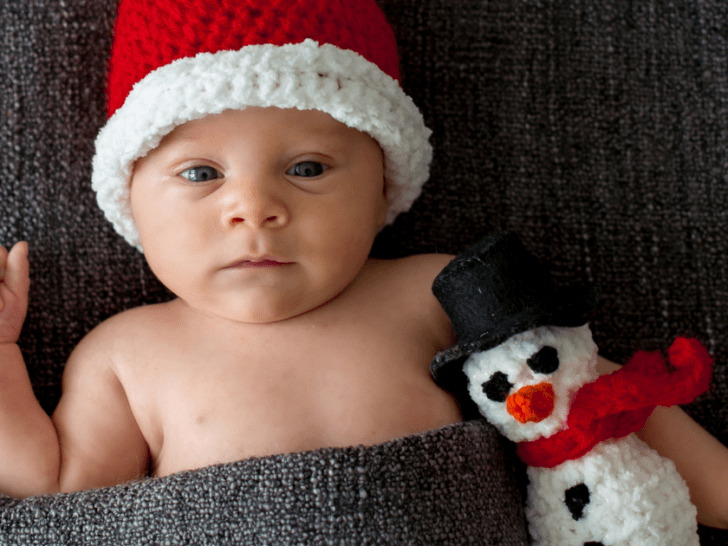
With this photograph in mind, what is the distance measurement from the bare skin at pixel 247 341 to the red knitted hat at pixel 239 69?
4 cm

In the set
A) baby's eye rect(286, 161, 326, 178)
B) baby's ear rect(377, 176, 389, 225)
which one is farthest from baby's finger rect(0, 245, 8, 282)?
baby's ear rect(377, 176, 389, 225)

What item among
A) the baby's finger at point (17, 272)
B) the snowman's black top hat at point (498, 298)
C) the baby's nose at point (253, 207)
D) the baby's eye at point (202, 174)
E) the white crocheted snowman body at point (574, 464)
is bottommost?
the white crocheted snowman body at point (574, 464)

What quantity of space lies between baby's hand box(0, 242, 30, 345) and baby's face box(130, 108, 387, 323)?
0.23 m

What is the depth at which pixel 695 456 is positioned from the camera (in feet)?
3.19

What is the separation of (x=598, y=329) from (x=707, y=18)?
63cm

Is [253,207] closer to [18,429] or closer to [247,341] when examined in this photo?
[247,341]

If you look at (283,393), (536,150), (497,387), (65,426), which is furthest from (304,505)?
(536,150)

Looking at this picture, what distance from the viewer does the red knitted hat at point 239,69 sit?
0.82 metres

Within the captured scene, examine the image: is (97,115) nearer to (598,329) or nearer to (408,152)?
(408,152)

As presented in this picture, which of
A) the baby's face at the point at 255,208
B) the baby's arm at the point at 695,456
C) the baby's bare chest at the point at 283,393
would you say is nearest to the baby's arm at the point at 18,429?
the baby's bare chest at the point at 283,393

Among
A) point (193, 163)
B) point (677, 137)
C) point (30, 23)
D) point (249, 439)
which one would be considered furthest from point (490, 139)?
point (30, 23)

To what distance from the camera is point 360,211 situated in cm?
91

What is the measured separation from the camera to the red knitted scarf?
80cm

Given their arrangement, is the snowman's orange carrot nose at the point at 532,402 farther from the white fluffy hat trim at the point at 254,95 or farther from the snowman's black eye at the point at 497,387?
the white fluffy hat trim at the point at 254,95
